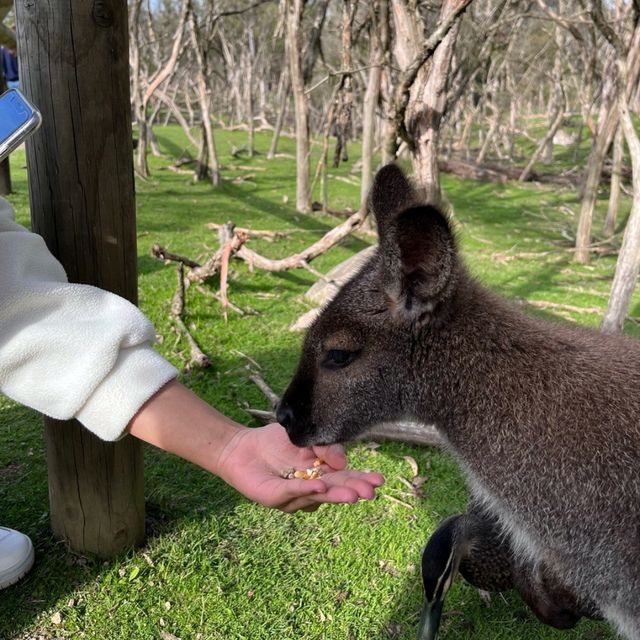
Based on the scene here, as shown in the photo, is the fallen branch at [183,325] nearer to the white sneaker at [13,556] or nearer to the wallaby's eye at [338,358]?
the white sneaker at [13,556]

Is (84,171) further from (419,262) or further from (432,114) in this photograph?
(432,114)

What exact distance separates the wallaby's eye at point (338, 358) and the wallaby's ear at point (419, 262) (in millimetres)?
196

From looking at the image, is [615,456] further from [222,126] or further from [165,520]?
[222,126]

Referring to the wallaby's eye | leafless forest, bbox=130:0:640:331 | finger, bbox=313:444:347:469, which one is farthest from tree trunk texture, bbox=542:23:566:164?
finger, bbox=313:444:347:469

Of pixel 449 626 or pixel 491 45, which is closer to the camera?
pixel 449 626

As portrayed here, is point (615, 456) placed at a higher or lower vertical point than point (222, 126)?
higher

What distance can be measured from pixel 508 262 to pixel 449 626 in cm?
628

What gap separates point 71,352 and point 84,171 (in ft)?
2.53

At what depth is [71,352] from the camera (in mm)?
1524

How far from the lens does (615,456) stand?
1.65 meters

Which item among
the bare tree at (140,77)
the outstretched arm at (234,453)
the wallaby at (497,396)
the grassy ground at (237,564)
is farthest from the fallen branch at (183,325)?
the bare tree at (140,77)

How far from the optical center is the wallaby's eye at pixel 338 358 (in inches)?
76.8

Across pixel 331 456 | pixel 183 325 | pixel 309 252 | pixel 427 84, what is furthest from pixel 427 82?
pixel 331 456

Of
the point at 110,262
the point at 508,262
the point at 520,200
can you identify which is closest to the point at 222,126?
the point at 520,200
